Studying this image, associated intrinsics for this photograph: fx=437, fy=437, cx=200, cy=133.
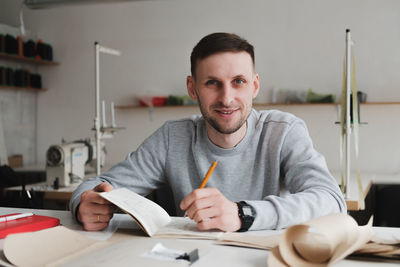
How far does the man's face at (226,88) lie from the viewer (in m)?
1.47

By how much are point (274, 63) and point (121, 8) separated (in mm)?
1893

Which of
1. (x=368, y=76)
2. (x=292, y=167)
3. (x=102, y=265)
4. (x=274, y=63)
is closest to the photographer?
(x=102, y=265)

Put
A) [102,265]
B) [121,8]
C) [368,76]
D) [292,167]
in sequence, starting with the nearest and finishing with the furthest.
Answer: [102,265]
[292,167]
[368,76]
[121,8]

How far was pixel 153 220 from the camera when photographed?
118 cm

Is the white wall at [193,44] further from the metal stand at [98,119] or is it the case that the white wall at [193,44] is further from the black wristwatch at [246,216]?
the black wristwatch at [246,216]

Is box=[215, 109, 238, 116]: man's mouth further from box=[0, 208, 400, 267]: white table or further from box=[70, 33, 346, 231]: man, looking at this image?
box=[0, 208, 400, 267]: white table

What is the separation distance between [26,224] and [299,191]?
0.80 metres

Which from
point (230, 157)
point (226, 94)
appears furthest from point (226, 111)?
point (230, 157)

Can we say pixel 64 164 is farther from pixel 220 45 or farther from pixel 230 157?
pixel 220 45

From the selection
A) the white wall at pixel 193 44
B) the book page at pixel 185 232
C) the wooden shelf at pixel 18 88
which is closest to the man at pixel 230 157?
the book page at pixel 185 232

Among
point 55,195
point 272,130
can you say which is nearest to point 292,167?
point 272,130

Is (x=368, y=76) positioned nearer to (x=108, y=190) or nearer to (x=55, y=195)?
(x=55, y=195)

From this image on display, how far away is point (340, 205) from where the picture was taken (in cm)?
129

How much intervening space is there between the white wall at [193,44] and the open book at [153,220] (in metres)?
3.29
